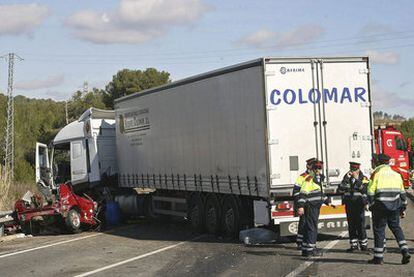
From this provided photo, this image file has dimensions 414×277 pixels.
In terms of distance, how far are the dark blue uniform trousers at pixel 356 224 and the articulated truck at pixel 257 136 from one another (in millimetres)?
973

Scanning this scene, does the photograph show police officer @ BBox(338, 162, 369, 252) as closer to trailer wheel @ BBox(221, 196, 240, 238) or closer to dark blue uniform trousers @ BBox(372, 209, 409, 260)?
dark blue uniform trousers @ BBox(372, 209, 409, 260)

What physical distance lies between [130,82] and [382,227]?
1919 inches

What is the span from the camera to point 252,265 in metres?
9.86

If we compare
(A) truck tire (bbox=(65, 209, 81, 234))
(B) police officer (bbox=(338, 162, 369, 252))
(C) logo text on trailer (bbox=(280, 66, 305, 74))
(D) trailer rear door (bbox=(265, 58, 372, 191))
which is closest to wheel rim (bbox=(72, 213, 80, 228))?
(A) truck tire (bbox=(65, 209, 81, 234))

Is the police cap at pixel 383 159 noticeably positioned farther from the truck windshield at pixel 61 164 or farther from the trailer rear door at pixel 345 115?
the truck windshield at pixel 61 164

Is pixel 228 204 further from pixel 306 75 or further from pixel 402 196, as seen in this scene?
pixel 402 196

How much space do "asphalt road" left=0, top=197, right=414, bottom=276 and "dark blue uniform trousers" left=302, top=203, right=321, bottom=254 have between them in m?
0.27

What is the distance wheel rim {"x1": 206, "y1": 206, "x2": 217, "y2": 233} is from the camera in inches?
547

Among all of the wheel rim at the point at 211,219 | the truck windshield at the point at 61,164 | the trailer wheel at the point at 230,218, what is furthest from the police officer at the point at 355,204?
the truck windshield at the point at 61,164

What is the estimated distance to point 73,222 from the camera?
16.4 meters

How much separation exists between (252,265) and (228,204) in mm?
3605

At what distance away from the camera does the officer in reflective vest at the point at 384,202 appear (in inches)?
372

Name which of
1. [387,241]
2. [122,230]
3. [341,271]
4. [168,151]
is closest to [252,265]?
[341,271]

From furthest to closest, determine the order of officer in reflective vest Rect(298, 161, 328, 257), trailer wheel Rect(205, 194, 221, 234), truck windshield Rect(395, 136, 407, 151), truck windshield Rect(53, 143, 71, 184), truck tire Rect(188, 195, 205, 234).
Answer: truck windshield Rect(395, 136, 407, 151)
truck windshield Rect(53, 143, 71, 184)
truck tire Rect(188, 195, 205, 234)
trailer wheel Rect(205, 194, 221, 234)
officer in reflective vest Rect(298, 161, 328, 257)
